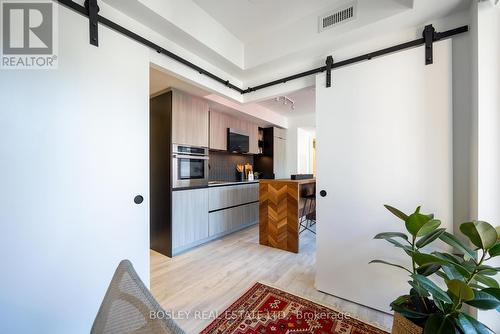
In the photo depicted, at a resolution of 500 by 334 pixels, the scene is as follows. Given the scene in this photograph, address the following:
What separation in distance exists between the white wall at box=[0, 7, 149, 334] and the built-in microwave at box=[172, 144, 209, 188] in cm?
127

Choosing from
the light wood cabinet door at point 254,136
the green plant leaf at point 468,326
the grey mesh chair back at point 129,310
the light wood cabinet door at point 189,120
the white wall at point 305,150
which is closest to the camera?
the grey mesh chair back at point 129,310

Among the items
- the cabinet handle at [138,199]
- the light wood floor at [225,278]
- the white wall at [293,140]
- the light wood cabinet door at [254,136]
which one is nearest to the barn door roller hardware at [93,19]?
the cabinet handle at [138,199]

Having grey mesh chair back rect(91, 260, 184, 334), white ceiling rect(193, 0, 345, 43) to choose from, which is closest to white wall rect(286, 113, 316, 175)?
white ceiling rect(193, 0, 345, 43)

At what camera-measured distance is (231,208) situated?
3.70m

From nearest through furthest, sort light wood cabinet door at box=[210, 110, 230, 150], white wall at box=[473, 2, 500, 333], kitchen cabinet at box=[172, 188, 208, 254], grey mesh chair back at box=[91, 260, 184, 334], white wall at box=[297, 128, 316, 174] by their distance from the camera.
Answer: grey mesh chair back at box=[91, 260, 184, 334] < white wall at box=[473, 2, 500, 333] < kitchen cabinet at box=[172, 188, 208, 254] < light wood cabinet door at box=[210, 110, 230, 150] < white wall at box=[297, 128, 316, 174]

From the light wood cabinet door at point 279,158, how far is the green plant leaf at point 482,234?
4075 mm

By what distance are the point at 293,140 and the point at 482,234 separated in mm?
4657

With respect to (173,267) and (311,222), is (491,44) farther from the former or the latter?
(311,222)

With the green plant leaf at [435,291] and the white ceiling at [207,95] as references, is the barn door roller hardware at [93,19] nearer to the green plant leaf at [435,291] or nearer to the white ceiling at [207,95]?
the white ceiling at [207,95]

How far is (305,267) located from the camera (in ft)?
8.10

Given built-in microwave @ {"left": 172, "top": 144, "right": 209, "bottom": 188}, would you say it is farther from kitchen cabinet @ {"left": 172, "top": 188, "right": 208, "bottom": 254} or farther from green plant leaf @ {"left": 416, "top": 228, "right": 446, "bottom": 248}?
green plant leaf @ {"left": 416, "top": 228, "right": 446, "bottom": 248}

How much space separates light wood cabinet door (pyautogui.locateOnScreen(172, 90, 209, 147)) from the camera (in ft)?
9.45

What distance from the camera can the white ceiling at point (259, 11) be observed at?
182 centimetres

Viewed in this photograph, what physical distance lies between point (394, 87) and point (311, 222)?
3285mm
